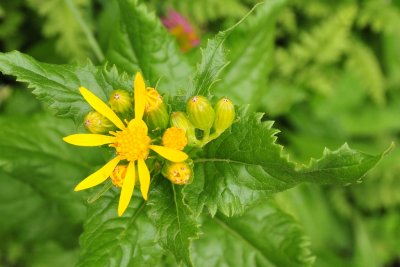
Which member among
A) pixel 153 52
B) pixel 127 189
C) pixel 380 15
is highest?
pixel 380 15

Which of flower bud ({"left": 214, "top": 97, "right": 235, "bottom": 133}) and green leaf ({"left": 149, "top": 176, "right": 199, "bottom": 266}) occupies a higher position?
flower bud ({"left": 214, "top": 97, "right": 235, "bottom": 133})

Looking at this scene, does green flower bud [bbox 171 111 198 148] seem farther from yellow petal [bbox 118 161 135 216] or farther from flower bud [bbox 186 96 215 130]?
yellow petal [bbox 118 161 135 216]

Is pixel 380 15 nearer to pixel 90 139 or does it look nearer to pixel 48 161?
pixel 48 161

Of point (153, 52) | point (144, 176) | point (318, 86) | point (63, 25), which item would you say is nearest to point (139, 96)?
point (144, 176)

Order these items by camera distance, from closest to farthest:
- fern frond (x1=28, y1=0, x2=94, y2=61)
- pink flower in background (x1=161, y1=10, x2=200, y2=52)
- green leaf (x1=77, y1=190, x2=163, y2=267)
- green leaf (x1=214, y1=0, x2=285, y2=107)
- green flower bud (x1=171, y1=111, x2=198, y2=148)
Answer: green flower bud (x1=171, y1=111, x2=198, y2=148) → green leaf (x1=77, y1=190, x2=163, y2=267) → green leaf (x1=214, y1=0, x2=285, y2=107) → fern frond (x1=28, y1=0, x2=94, y2=61) → pink flower in background (x1=161, y1=10, x2=200, y2=52)

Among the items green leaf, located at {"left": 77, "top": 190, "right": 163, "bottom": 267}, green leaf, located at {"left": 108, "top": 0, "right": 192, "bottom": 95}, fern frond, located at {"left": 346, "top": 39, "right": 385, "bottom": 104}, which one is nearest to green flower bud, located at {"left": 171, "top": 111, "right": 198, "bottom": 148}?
green leaf, located at {"left": 77, "top": 190, "right": 163, "bottom": 267}

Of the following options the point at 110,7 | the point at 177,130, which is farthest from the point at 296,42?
the point at 177,130

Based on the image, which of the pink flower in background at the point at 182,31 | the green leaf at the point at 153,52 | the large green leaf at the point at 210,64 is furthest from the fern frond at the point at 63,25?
the large green leaf at the point at 210,64
